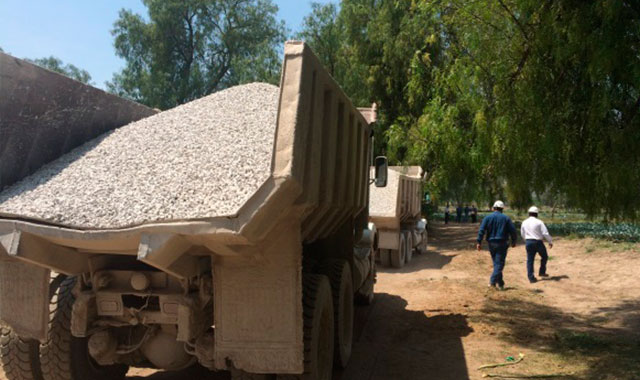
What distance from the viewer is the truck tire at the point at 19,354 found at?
3943mm

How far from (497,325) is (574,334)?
969mm

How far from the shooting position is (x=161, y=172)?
11.6 feet

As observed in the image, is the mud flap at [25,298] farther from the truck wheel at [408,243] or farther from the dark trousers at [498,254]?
the truck wheel at [408,243]

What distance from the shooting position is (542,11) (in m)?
4.90

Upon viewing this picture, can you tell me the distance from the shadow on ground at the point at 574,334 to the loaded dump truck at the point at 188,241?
306 cm

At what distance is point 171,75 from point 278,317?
84.5 ft

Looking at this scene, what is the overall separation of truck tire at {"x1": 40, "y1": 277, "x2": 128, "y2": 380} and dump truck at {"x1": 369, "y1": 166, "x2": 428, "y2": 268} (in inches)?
315

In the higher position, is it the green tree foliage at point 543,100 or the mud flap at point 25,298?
the green tree foliage at point 543,100

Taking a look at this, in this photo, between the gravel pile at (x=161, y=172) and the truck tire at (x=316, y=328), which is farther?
the truck tire at (x=316, y=328)

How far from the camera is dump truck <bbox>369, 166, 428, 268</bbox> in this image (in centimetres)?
1199

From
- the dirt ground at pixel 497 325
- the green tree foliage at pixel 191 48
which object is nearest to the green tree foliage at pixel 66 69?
the green tree foliage at pixel 191 48

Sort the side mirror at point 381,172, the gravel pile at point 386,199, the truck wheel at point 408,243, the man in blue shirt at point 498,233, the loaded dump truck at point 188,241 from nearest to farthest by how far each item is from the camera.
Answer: the loaded dump truck at point 188,241
the side mirror at point 381,172
the man in blue shirt at point 498,233
the gravel pile at point 386,199
the truck wheel at point 408,243

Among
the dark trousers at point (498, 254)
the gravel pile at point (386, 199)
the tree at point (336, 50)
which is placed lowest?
the dark trousers at point (498, 254)

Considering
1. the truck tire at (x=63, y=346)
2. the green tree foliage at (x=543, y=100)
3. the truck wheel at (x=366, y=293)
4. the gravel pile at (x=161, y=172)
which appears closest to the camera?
the gravel pile at (x=161, y=172)
